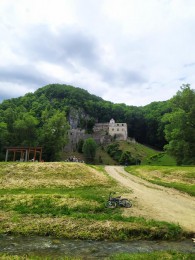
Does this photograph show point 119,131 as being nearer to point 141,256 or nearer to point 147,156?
point 147,156

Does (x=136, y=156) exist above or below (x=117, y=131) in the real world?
below

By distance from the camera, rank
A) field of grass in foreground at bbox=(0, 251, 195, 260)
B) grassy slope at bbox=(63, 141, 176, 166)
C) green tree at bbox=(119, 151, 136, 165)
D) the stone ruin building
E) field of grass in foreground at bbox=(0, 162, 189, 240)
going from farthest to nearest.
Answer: the stone ruin building, grassy slope at bbox=(63, 141, 176, 166), green tree at bbox=(119, 151, 136, 165), field of grass in foreground at bbox=(0, 162, 189, 240), field of grass in foreground at bbox=(0, 251, 195, 260)

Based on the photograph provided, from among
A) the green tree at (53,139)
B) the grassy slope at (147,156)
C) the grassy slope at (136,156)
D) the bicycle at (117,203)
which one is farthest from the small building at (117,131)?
the bicycle at (117,203)

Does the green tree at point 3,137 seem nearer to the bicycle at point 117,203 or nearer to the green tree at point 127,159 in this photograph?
the green tree at point 127,159

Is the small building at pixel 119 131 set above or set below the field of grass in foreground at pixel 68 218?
above

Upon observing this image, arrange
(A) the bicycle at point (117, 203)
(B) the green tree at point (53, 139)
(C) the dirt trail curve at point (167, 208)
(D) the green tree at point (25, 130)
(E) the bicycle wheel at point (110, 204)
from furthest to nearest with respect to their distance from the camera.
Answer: (D) the green tree at point (25, 130), (B) the green tree at point (53, 139), (A) the bicycle at point (117, 203), (E) the bicycle wheel at point (110, 204), (C) the dirt trail curve at point (167, 208)

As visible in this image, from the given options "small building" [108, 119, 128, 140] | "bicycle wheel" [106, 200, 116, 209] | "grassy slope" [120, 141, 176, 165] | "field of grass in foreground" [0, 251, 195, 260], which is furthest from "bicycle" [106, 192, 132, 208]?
"small building" [108, 119, 128, 140]

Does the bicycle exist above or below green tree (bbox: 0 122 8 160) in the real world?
below

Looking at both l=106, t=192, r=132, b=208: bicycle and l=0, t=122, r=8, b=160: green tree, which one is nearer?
l=106, t=192, r=132, b=208: bicycle

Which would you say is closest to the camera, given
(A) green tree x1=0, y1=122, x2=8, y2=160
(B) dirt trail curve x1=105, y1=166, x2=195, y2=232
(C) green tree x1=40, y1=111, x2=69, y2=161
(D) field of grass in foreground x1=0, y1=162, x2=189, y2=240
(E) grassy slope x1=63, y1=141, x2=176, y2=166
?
(D) field of grass in foreground x1=0, y1=162, x2=189, y2=240

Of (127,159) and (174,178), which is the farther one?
(127,159)

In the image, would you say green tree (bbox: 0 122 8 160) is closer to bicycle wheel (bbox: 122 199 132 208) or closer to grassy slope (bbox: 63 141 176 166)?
grassy slope (bbox: 63 141 176 166)

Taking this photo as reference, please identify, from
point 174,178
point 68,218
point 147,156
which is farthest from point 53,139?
point 68,218

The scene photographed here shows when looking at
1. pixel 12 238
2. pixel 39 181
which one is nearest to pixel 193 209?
pixel 12 238
